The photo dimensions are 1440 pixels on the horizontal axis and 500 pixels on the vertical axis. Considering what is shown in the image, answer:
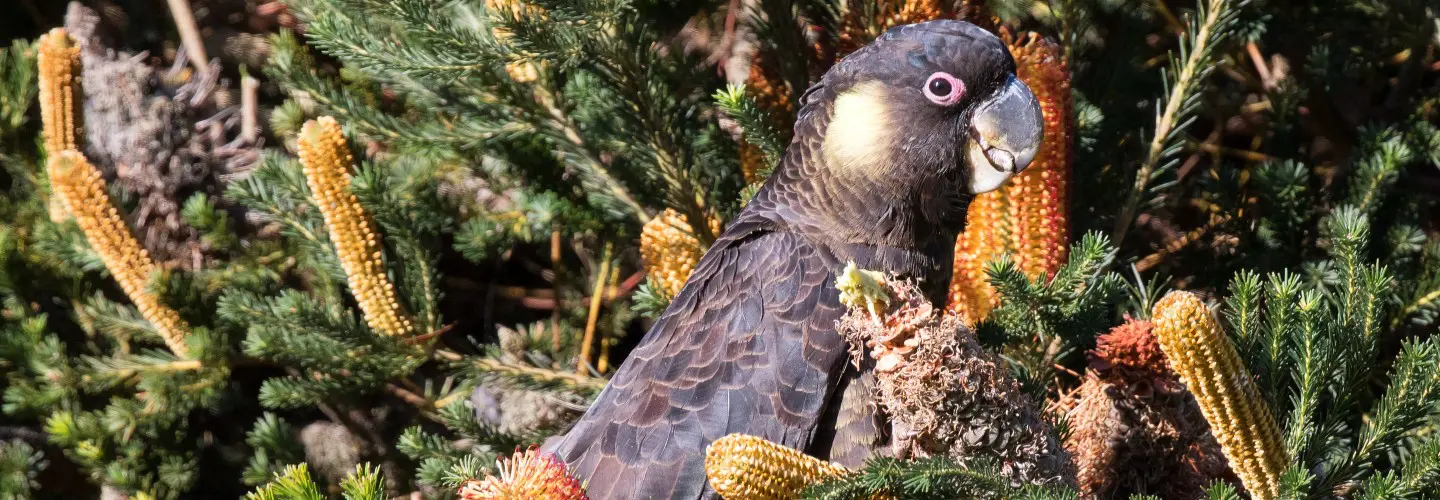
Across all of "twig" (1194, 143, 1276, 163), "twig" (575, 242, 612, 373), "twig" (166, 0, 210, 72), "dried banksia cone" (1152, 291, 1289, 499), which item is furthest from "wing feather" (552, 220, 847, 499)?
"twig" (166, 0, 210, 72)

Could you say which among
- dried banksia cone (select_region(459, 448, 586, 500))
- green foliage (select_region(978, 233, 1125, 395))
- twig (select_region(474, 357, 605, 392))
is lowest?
twig (select_region(474, 357, 605, 392))

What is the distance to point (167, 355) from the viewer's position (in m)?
2.83

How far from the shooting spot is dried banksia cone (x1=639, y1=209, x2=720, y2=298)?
8.04 ft

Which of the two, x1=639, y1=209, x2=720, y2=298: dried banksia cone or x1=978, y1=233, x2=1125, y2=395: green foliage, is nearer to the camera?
x1=978, y1=233, x2=1125, y2=395: green foliage

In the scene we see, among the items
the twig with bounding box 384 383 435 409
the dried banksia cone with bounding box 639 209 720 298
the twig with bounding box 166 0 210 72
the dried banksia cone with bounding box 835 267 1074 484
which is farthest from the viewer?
the twig with bounding box 166 0 210 72

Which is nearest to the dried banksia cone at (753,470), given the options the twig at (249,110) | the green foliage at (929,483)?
the green foliage at (929,483)

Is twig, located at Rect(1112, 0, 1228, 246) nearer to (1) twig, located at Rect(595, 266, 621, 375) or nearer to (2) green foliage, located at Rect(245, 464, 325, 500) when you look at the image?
(1) twig, located at Rect(595, 266, 621, 375)

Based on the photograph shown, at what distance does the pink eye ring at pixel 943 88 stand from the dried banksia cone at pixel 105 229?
6.57 ft

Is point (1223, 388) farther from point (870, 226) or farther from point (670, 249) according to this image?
point (670, 249)

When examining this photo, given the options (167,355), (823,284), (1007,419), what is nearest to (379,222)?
(167,355)

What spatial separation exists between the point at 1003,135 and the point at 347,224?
4.87ft

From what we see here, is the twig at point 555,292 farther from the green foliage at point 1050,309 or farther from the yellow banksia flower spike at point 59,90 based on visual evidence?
the green foliage at point 1050,309

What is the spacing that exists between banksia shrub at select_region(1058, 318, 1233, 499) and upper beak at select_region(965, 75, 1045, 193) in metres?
0.45

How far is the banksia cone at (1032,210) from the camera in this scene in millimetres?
2107
